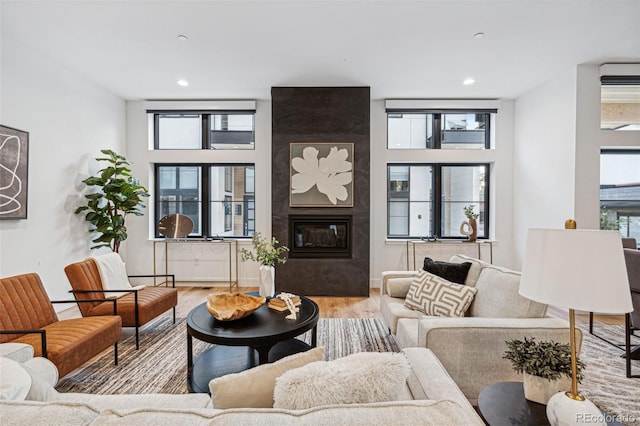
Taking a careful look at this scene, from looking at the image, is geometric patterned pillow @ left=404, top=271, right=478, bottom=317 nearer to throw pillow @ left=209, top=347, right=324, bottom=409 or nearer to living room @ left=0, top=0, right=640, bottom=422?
throw pillow @ left=209, top=347, right=324, bottom=409

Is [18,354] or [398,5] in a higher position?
[398,5]

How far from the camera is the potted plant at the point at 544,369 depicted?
3.86 feet

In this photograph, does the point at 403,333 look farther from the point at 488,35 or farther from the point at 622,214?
the point at 622,214

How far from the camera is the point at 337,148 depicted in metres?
4.41

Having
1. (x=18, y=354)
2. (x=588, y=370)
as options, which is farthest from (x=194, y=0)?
(x=588, y=370)

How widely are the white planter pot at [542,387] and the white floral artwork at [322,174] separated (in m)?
3.32

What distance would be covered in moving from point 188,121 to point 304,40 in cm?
291

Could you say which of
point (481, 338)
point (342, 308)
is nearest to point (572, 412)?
point (481, 338)

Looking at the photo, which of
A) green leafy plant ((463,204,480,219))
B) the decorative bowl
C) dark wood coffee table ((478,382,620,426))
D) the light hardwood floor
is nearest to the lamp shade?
dark wood coffee table ((478,382,620,426))

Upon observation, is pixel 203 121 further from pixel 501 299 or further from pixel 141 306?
pixel 501 299

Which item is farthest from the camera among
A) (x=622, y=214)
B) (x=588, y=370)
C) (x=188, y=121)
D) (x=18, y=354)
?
(x=188, y=121)

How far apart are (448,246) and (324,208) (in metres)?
2.09

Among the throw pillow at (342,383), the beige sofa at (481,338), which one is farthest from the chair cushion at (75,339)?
the beige sofa at (481,338)

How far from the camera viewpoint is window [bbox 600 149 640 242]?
3.97 metres
